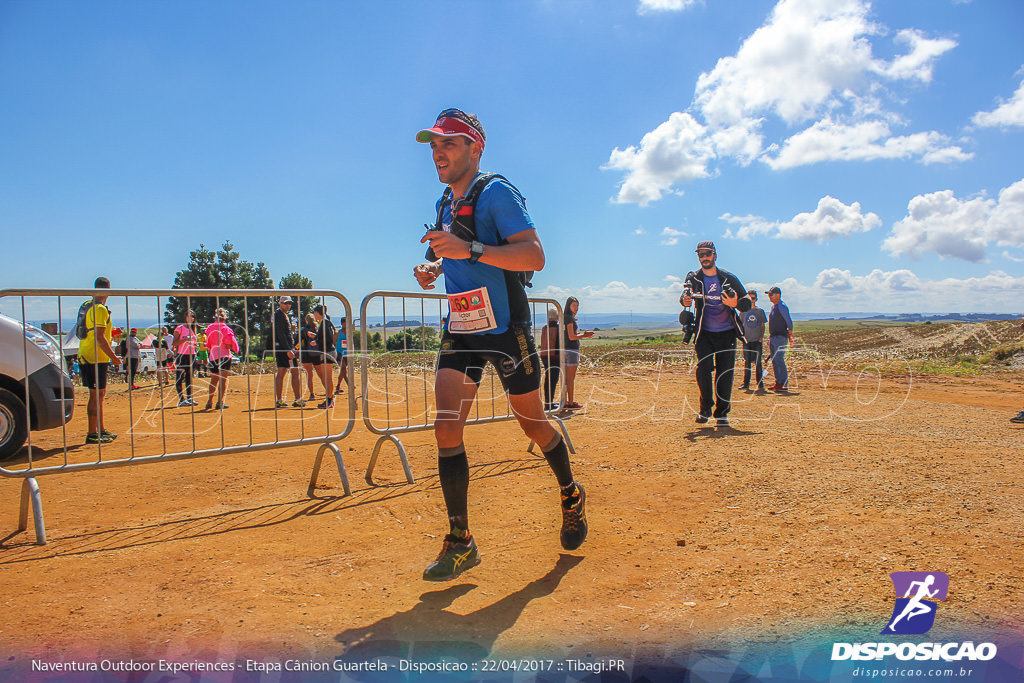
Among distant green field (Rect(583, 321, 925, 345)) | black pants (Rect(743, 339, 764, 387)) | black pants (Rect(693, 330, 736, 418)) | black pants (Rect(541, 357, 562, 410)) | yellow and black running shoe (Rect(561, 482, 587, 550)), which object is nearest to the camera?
yellow and black running shoe (Rect(561, 482, 587, 550))

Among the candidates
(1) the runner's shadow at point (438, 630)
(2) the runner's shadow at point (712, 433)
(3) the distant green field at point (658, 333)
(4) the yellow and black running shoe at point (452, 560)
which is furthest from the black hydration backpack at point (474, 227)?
(3) the distant green field at point (658, 333)

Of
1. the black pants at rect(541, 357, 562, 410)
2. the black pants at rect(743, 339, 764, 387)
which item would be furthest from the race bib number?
the black pants at rect(743, 339, 764, 387)

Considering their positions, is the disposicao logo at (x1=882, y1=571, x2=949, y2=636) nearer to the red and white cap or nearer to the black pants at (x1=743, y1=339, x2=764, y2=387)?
the red and white cap

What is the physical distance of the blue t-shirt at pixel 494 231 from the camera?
2.92 metres

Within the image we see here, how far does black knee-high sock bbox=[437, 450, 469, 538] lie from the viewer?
2979mm

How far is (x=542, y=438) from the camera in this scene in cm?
323

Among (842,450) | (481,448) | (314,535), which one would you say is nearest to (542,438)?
(314,535)

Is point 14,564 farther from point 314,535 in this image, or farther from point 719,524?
point 719,524

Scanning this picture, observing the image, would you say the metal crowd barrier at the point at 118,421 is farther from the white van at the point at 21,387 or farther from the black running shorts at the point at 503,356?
the black running shorts at the point at 503,356

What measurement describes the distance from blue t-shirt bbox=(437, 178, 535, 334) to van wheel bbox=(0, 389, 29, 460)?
5.63 meters

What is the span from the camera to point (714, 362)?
23.3ft

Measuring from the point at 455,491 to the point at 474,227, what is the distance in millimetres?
1416

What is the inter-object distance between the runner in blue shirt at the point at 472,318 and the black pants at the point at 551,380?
5.10 m

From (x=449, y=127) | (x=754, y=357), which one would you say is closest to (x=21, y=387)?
(x=449, y=127)
